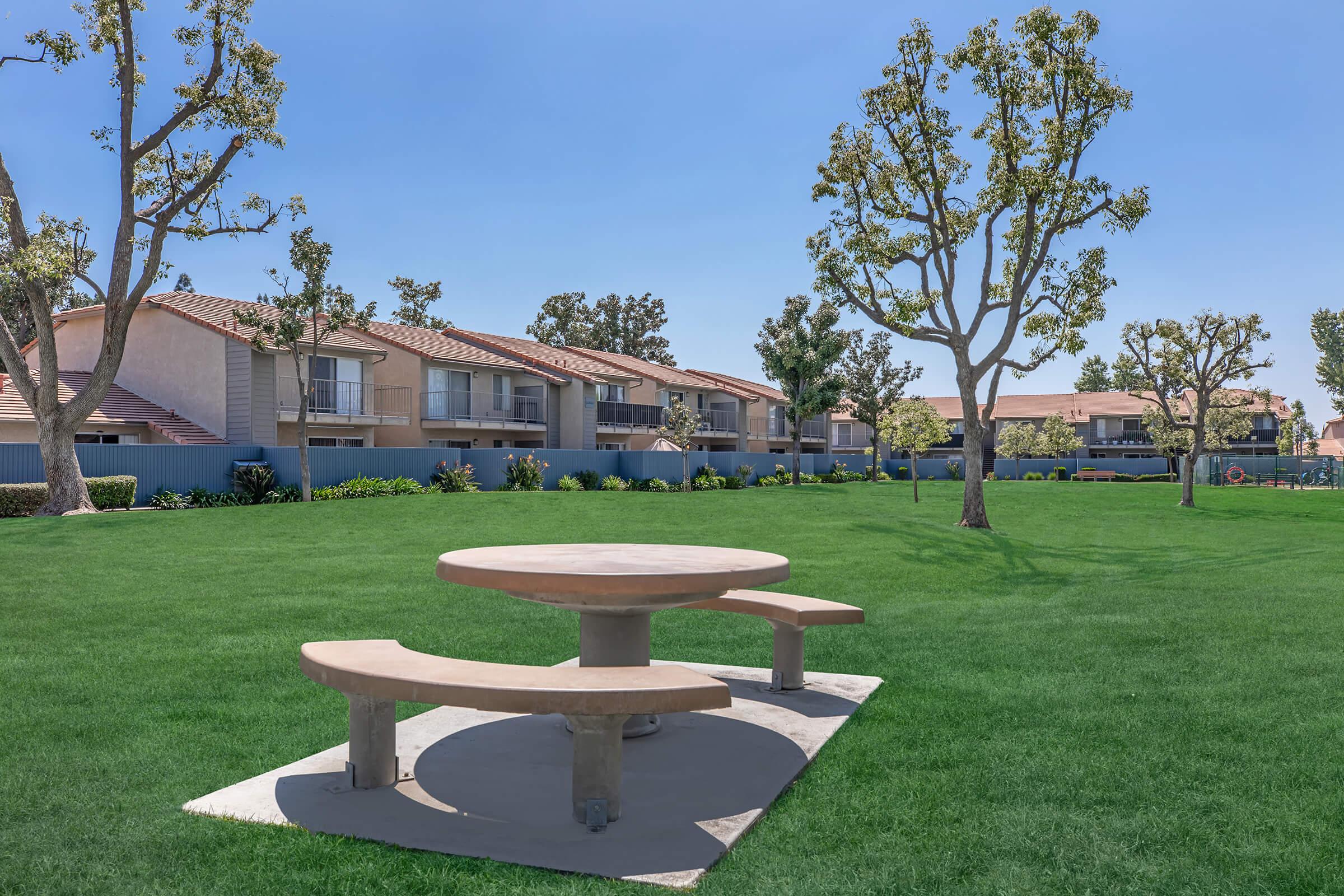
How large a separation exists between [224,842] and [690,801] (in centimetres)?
204

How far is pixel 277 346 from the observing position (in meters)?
28.8

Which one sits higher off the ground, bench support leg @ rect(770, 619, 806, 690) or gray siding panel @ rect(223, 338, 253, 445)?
gray siding panel @ rect(223, 338, 253, 445)

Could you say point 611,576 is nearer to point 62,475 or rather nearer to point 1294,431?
point 62,475

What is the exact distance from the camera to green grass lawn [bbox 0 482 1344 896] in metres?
3.80

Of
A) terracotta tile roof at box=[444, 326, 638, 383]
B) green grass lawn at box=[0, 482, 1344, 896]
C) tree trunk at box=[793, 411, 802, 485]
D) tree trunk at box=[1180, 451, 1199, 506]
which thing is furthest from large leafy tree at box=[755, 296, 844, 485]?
green grass lawn at box=[0, 482, 1344, 896]

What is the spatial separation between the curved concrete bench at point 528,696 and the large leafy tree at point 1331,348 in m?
87.4

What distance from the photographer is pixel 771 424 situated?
2438 inches

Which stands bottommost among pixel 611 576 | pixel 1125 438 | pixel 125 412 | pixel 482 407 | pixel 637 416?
pixel 611 576

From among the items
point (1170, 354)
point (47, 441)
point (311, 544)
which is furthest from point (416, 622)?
point (1170, 354)

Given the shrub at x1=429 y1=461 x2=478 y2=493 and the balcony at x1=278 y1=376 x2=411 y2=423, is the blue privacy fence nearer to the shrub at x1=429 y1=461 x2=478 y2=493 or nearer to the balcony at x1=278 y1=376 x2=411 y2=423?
the shrub at x1=429 y1=461 x2=478 y2=493

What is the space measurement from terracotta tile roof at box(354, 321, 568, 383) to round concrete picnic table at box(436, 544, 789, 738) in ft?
111

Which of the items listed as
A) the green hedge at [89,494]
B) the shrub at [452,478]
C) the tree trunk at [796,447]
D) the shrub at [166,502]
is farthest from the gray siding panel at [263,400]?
the tree trunk at [796,447]

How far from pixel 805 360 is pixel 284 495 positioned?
2730cm

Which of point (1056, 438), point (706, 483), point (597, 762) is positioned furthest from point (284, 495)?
point (1056, 438)
